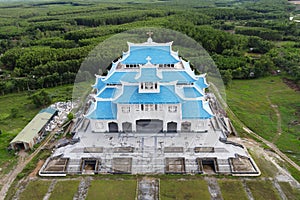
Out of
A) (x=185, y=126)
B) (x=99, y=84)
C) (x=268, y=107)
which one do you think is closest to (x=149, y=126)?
→ (x=185, y=126)

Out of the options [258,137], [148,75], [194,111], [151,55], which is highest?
[151,55]

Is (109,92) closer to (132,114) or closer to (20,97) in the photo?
(132,114)

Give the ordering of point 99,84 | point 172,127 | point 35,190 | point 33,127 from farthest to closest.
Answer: point 99,84 < point 33,127 < point 172,127 < point 35,190

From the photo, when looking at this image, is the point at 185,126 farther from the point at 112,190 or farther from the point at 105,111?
the point at 112,190

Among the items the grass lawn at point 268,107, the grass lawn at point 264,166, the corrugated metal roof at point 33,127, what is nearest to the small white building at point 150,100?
the grass lawn at point 264,166

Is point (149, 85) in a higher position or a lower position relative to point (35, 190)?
higher

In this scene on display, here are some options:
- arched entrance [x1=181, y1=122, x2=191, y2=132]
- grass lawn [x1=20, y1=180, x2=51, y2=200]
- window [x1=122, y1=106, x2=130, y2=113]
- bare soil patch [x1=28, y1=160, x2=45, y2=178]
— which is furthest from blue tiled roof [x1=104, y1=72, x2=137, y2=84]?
grass lawn [x1=20, y1=180, x2=51, y2=200]
